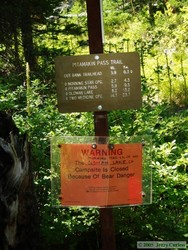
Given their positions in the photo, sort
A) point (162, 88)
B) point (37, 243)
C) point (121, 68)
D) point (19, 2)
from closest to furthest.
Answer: point (121, 68) → point (37, 243) → point (19, 2) → point (162, 88)

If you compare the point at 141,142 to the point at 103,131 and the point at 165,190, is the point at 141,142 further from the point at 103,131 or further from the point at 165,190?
the point at 165,190

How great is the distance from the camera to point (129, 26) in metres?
11.3

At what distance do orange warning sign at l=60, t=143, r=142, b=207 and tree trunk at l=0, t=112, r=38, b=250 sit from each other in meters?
0.24

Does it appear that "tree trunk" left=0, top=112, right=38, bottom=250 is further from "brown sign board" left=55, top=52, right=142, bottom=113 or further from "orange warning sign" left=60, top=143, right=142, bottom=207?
"brown sign board" left=55, top=52, right=142, bottom=113

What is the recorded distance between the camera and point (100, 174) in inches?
109

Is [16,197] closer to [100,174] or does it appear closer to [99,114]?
[100,174]

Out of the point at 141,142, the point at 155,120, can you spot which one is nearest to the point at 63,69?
the point at 141,142

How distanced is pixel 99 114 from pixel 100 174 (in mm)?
401

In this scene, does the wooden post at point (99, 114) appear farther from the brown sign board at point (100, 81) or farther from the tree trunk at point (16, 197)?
the tree trunk at point (16, 197)

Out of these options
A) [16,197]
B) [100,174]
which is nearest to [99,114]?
[100,174]

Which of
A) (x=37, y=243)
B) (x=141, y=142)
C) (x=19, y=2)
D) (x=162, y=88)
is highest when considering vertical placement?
(x=19, y=2)

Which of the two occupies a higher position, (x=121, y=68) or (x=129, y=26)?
(x=129, y=26)

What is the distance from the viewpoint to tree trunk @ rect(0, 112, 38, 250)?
8.84ft

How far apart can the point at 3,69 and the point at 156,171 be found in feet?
15.3
